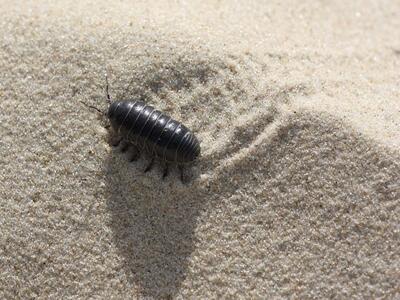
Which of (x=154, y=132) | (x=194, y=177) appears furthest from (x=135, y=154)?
(x=194, y=177)

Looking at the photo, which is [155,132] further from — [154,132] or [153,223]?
[153,223]

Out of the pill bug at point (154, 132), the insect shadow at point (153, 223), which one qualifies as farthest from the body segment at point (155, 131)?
the insect shadow at point (153, 223)

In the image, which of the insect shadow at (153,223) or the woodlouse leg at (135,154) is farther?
the woodlouse leg at (135,154)

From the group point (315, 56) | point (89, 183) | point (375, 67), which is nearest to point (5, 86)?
point (89, 183)

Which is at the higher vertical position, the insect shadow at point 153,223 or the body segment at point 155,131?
the body segment at point 155,131

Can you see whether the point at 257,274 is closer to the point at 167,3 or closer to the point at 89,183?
the point at 89,183

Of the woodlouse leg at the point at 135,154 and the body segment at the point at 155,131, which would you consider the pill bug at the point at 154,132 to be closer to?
the body segment at the point at 155,131

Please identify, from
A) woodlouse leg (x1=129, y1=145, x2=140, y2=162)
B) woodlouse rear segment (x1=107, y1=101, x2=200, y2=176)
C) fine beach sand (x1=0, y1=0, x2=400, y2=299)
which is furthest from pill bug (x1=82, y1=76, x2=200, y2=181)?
fine beach sand (x1=0, y1=0, x2=400, y2=299)
